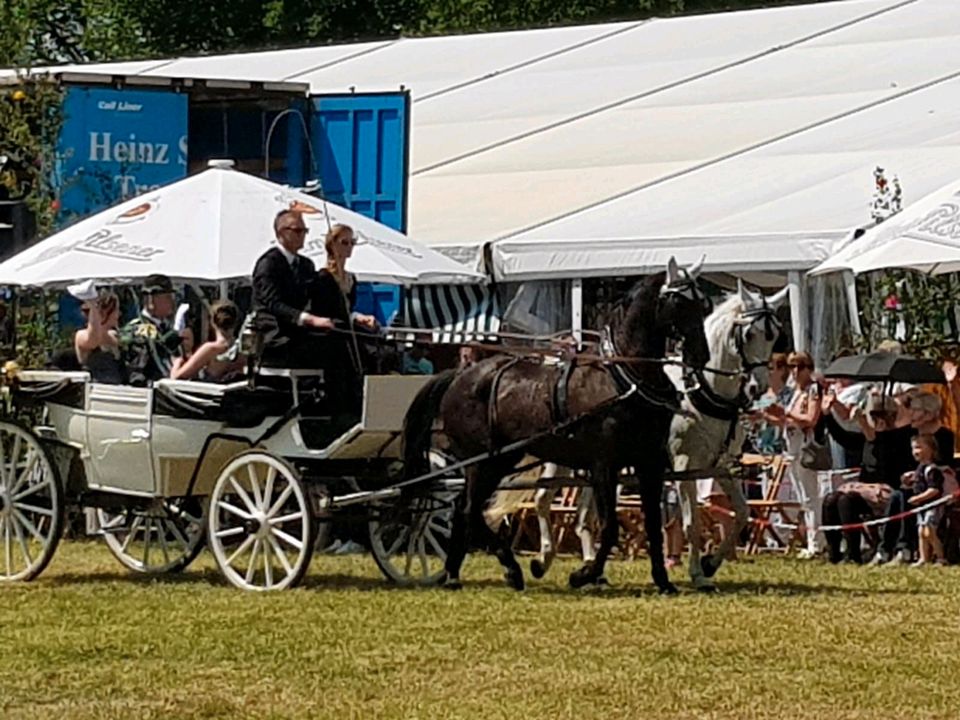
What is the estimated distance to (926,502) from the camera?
46.9 feet

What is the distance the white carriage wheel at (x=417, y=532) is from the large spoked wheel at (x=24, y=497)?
1.68m

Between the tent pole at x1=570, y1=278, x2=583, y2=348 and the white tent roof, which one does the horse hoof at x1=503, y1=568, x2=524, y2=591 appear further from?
the tent pole at x1=570, y1=278, x2=583, y2=348

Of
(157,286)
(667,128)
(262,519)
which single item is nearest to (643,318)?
(262,519)

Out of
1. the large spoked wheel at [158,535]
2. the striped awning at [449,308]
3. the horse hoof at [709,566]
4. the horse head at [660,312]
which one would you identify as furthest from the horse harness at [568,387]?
the striped awning at [449,308]

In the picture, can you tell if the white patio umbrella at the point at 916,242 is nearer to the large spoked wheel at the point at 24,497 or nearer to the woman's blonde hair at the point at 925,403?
the woman's blonde hair at the point at 925,403

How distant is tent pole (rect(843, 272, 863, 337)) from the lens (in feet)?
54.0

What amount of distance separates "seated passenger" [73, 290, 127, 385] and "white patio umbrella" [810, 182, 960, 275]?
14.3 feet

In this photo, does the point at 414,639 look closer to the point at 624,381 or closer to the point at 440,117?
the point at 624,381

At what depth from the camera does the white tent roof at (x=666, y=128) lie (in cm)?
1730

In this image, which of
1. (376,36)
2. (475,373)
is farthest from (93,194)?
(376,36)

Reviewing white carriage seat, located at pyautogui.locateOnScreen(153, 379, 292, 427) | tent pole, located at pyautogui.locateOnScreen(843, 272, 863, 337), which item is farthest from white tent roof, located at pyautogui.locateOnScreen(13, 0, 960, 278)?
white carriage seat, located at pyautogui.locateOnScreen(153, 379, 292, 427)

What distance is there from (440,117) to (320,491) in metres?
11.5

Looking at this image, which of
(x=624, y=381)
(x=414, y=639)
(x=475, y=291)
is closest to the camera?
(x=414, y=639)

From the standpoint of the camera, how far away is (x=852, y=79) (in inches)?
826
